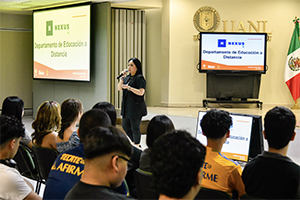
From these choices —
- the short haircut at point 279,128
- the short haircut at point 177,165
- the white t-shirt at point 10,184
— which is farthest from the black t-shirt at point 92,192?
the short haircut at point 279,128

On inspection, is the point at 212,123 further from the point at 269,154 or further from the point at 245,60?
the point at 245,60

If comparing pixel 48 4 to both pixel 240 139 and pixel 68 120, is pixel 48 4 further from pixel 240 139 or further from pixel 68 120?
pixel 240 139

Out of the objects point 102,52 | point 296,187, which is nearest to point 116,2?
point 102,52

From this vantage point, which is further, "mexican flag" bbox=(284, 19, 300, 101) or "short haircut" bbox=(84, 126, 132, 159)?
"mexican flag" bbox=(284, 19, 300, 101)

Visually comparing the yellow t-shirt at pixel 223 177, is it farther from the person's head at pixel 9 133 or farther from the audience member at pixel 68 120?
the audience member at pixel 68 120

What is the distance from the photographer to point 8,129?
180 cm

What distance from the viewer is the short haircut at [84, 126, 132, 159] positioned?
1.31m

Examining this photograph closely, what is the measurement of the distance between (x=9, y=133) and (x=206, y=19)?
6.85 meters

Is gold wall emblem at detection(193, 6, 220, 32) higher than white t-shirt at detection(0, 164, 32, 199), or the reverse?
gold wall emblem at detection(193, 6, 220, 32)

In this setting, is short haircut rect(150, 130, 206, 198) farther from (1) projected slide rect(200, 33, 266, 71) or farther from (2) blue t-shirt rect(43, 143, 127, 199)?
(1) projected slide rect(200, 33, 266, 71)

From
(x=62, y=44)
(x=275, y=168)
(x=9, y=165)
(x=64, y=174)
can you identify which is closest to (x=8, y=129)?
(x=9, y=165)

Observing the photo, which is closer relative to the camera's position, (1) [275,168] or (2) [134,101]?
(1) [275,168]

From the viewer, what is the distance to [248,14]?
8.04 metres

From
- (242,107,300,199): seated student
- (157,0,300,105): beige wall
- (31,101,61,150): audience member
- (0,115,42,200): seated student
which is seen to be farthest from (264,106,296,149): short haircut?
(157,0,300,105): beige wall
